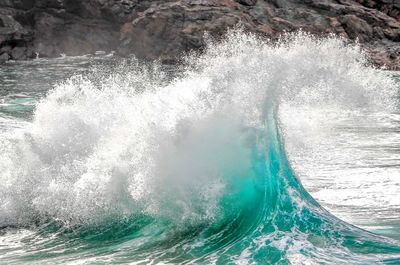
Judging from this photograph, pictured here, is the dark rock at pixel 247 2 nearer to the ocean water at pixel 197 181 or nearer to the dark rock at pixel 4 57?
the dark rock at pixel 4 57

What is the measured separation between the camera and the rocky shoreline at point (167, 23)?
185ft

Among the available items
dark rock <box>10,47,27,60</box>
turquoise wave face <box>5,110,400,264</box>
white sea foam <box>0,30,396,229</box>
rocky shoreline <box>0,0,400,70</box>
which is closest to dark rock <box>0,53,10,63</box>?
rocky shoreline <box>0,0,400,70</box>

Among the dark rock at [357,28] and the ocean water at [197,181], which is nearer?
the ocean water at [197,181]

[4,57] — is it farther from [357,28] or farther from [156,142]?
[156,142]

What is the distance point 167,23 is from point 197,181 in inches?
1984

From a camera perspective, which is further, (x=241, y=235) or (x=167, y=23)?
(x=167, y=23)

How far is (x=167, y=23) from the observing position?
5847cm

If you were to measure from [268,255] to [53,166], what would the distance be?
5.17 m

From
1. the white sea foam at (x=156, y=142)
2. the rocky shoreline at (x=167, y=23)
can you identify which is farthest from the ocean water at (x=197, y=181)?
the rocky shoreline at (x=167, y=23)

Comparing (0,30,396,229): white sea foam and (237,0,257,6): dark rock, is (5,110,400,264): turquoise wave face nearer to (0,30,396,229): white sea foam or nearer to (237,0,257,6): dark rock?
(0,30,396,229): white sea foam

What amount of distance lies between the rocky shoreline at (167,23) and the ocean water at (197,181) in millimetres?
38519

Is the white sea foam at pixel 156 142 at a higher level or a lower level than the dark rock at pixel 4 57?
lower

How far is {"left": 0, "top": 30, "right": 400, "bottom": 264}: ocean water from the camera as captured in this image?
841 centimetres

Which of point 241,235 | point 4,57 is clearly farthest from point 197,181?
point 4,57
